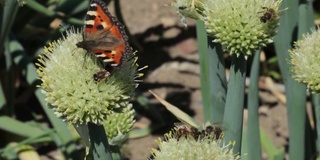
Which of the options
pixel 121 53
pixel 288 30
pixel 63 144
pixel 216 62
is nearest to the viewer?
pixel 121 53

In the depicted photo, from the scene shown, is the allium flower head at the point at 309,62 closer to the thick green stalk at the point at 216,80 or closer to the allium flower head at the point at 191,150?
the thick green stalk at the point at 216,80

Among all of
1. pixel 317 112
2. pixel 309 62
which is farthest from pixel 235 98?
pixel 317 112

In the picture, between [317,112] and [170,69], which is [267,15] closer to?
[317,112]

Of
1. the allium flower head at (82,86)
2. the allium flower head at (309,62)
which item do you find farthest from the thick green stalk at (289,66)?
the allium flower head at (82,86)

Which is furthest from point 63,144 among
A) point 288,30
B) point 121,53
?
point 121,53

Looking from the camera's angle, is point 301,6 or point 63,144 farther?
point 63,144

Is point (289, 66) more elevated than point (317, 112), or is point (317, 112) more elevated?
point (289, 66)

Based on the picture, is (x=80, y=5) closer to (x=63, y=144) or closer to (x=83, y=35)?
(x=63, y=144)
